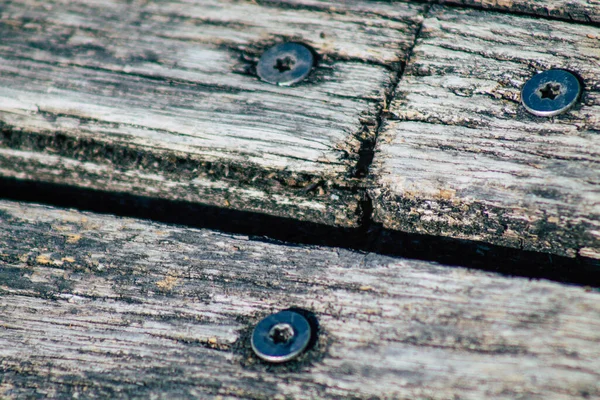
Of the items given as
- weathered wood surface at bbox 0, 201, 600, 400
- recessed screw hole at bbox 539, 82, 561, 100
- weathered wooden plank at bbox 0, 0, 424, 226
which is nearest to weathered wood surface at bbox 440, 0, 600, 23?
weathered wooden plank at bbox 0, 0, 424, 226

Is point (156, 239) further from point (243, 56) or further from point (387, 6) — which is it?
point (387, 6)

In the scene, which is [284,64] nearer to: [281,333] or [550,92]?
[550,92]

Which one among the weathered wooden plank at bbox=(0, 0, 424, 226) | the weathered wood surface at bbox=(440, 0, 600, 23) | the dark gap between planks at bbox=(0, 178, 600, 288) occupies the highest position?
the weathered wood surface at bbox=(440, 0, 600, 23)

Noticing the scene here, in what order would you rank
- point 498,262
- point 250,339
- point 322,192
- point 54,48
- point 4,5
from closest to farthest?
point 250,339
point 498,262
point 322,192
point 54,48
point 4,5

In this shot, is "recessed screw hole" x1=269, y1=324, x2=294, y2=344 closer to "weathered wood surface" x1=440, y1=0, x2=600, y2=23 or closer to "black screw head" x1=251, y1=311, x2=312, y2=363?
"black screw head" x1=251, y1=311, x2=312, y2=363

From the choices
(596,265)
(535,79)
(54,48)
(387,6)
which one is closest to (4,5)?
(54,48)

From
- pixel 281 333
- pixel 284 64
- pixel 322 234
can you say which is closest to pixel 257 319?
pixel 281 333
